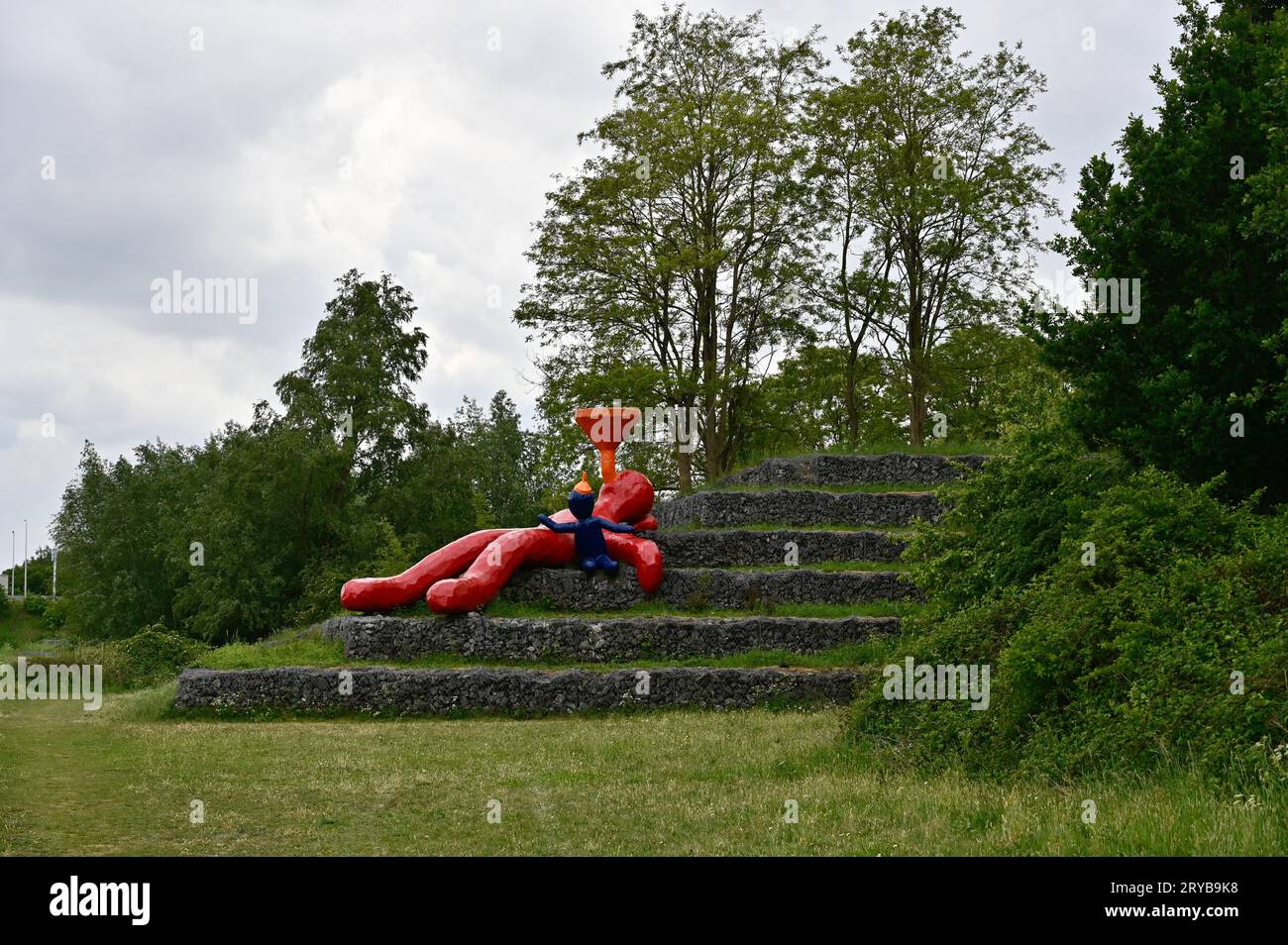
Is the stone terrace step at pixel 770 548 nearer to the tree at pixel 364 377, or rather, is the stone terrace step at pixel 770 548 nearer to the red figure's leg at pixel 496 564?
the red figure's leg at pixel 496 564

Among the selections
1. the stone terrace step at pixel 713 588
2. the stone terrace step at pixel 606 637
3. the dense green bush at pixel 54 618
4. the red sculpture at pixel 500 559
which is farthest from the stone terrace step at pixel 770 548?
the dense green bush at pixel 54 618

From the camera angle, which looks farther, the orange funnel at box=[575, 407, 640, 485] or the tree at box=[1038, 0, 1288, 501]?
the orange funnel at box=[575, 407, 640, 485]

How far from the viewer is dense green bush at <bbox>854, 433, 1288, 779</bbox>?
820cm

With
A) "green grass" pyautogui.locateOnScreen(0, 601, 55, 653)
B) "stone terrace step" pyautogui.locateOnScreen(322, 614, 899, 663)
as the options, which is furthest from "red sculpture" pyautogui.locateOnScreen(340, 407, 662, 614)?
"green grass" pyautogui.locateOnScreen(0, 601, 55, 653)

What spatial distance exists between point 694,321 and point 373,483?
13.7 metres

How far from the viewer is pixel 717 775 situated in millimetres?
10539

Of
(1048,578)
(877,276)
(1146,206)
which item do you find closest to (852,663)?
(1048,578)

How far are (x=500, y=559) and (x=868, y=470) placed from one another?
1051 centimetres

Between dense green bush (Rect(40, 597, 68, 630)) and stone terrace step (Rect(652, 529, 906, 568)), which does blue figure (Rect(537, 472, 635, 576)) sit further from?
dense green bush (Rect(40, 597, 68, 630))

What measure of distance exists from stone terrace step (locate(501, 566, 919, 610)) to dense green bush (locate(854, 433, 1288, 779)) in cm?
711

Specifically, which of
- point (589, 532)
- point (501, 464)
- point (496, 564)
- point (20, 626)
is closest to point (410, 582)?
point (496, 564)

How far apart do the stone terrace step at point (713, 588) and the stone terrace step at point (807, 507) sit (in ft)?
12.0

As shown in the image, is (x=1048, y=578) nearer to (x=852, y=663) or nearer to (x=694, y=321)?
(x=852, y=663)

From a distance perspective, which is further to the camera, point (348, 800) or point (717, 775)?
point (717, 775)
